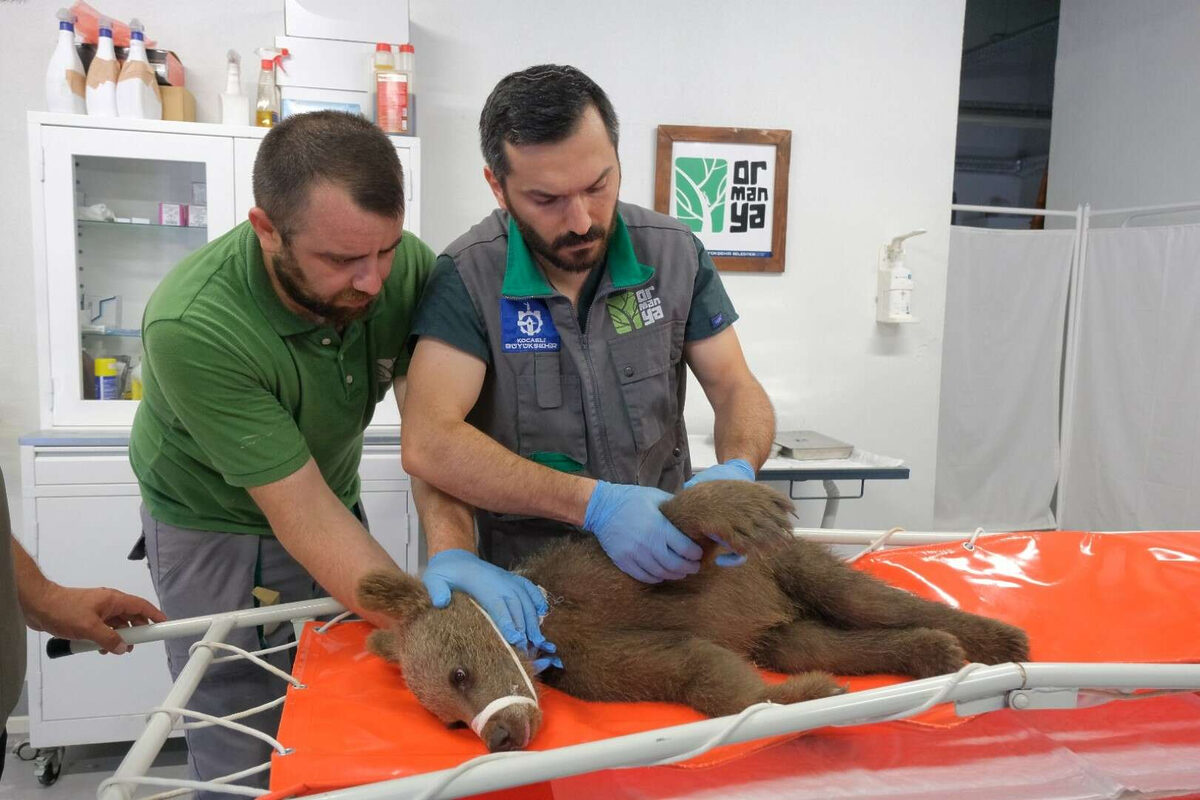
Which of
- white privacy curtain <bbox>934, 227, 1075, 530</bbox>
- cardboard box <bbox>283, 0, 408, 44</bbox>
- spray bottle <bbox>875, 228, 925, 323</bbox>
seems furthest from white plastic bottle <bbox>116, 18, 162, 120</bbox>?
white privacy curtain <bbox>934, 227, 1075, 530</bbox>

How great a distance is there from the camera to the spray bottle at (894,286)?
11.9ft

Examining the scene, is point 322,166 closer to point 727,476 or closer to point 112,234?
point 727,476

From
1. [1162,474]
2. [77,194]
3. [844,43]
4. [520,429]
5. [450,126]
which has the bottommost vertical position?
[1162,474]

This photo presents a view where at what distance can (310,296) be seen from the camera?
1.45 m

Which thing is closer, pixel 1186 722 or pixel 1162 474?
pixel 1186 722

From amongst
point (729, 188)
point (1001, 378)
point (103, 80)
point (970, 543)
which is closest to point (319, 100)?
point (103, 80)

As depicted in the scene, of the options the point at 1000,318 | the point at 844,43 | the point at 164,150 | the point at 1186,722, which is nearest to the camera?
the point at 1186,722

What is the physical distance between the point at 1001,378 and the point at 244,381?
166 inches

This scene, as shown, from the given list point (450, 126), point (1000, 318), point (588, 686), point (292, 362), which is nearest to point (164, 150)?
point (450, 126)

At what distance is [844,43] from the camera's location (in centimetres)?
361

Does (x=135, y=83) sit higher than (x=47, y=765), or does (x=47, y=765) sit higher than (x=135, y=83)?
(x=135, y=83)

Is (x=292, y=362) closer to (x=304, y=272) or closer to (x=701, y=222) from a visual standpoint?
(x=304, y=272)

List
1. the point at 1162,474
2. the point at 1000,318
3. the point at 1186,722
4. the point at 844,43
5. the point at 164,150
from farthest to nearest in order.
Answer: the point at 1000,318 → the point at 1162,474 → the point at 844,43 → the point at 164,150 → the point at 1186,722

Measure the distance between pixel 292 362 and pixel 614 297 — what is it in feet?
2.02
